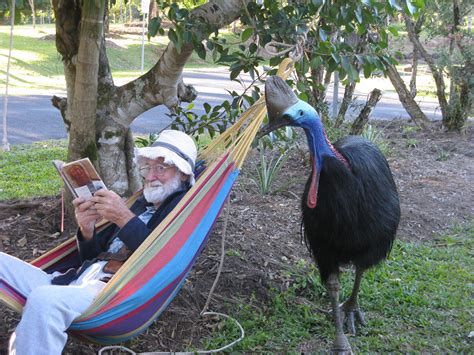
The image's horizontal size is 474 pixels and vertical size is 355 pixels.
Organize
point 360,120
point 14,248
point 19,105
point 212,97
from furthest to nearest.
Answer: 1. point 212,97
2. point 19,105
3. point 360,120
4. point 14,248

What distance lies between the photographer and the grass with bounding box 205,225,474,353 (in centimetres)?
364

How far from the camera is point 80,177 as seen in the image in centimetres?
315

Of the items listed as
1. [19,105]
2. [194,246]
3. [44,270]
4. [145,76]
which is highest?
[145,76]

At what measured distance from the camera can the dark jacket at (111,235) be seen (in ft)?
9.87

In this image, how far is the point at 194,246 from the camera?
304 cm

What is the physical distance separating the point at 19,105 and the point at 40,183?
6.21 m

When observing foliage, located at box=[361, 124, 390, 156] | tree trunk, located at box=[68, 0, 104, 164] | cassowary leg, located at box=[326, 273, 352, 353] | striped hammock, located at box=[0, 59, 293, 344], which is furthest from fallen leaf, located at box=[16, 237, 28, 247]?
foliage, located at box=[361, 124, 390, 156]

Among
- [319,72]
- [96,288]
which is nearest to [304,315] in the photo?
[96,288]

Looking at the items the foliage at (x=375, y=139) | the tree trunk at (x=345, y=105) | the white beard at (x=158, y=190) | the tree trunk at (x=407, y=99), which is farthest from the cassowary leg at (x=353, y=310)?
the tree trunk at (x=407, y=99)

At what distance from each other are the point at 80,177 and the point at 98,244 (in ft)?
1.20

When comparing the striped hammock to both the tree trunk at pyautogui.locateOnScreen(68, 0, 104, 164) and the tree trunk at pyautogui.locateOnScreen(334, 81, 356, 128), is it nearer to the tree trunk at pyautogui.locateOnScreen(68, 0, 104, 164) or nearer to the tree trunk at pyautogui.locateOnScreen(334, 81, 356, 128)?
the tree trunk at pyautogui.locateOnScreen(68, 0, 104, 164)

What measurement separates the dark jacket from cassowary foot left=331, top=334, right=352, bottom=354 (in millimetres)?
1118

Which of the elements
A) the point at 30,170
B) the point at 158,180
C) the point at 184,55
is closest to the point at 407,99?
the point at 30,170

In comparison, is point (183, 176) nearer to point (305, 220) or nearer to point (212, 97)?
point (305, 220)
